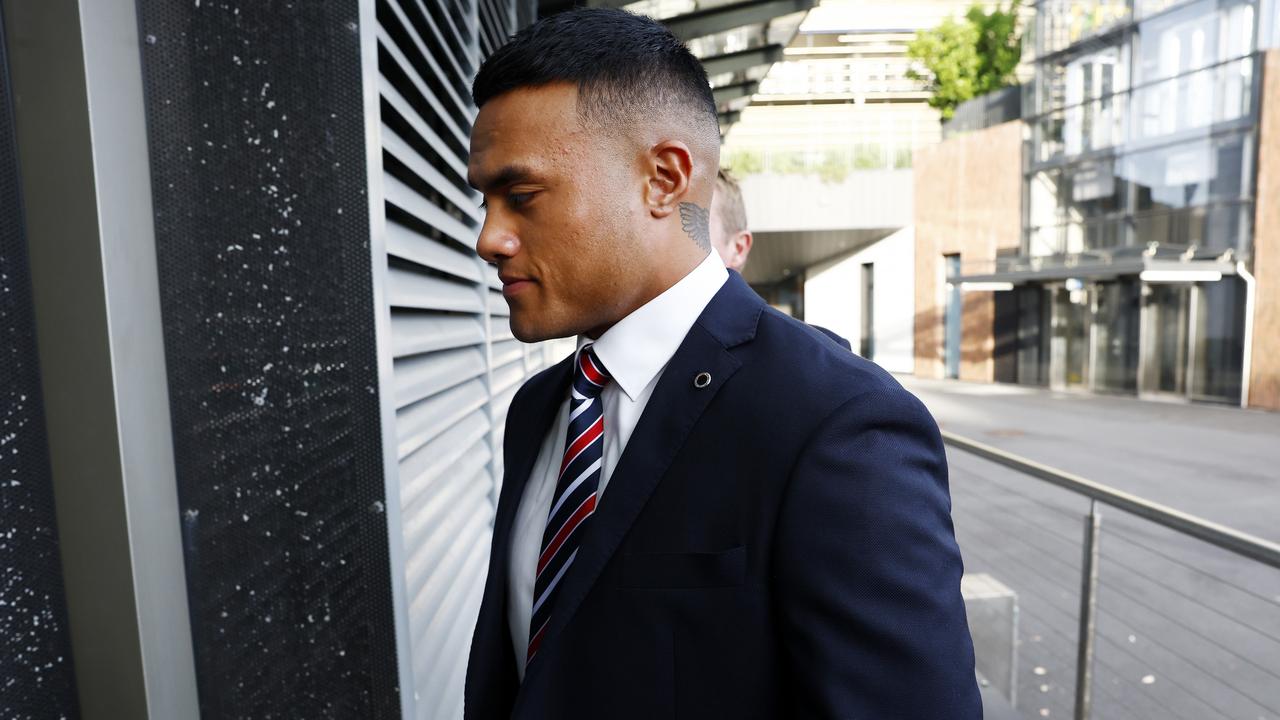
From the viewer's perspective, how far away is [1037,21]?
21547mm

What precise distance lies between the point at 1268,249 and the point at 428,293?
1889 cm

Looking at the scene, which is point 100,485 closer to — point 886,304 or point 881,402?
point 881,402

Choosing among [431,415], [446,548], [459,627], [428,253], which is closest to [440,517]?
[446,548]

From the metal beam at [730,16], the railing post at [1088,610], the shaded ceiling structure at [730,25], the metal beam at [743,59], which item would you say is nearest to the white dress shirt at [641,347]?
the railing post at [1088,610]

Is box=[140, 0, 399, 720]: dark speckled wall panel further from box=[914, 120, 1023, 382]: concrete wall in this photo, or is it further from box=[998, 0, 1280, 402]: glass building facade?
box=[914, 120, 1023, 382]: concrete wall

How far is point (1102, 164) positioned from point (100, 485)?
73.2 feet

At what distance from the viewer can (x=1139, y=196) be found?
18719 millimetres

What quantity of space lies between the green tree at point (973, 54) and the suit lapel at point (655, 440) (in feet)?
97.3

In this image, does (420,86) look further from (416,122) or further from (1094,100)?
(1094,100)

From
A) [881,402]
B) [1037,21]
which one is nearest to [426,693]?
[881,402]

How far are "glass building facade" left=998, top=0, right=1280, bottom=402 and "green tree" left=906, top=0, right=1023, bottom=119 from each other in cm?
547

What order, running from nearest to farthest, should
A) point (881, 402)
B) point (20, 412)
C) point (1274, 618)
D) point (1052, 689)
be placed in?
point (881, 402)
point (20, 412)
point (1274, 618)
point (1052, 689)

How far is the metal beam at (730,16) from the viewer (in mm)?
4941

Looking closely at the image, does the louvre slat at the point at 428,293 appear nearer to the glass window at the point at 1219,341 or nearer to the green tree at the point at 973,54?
the glass window at the point at 1219,341
